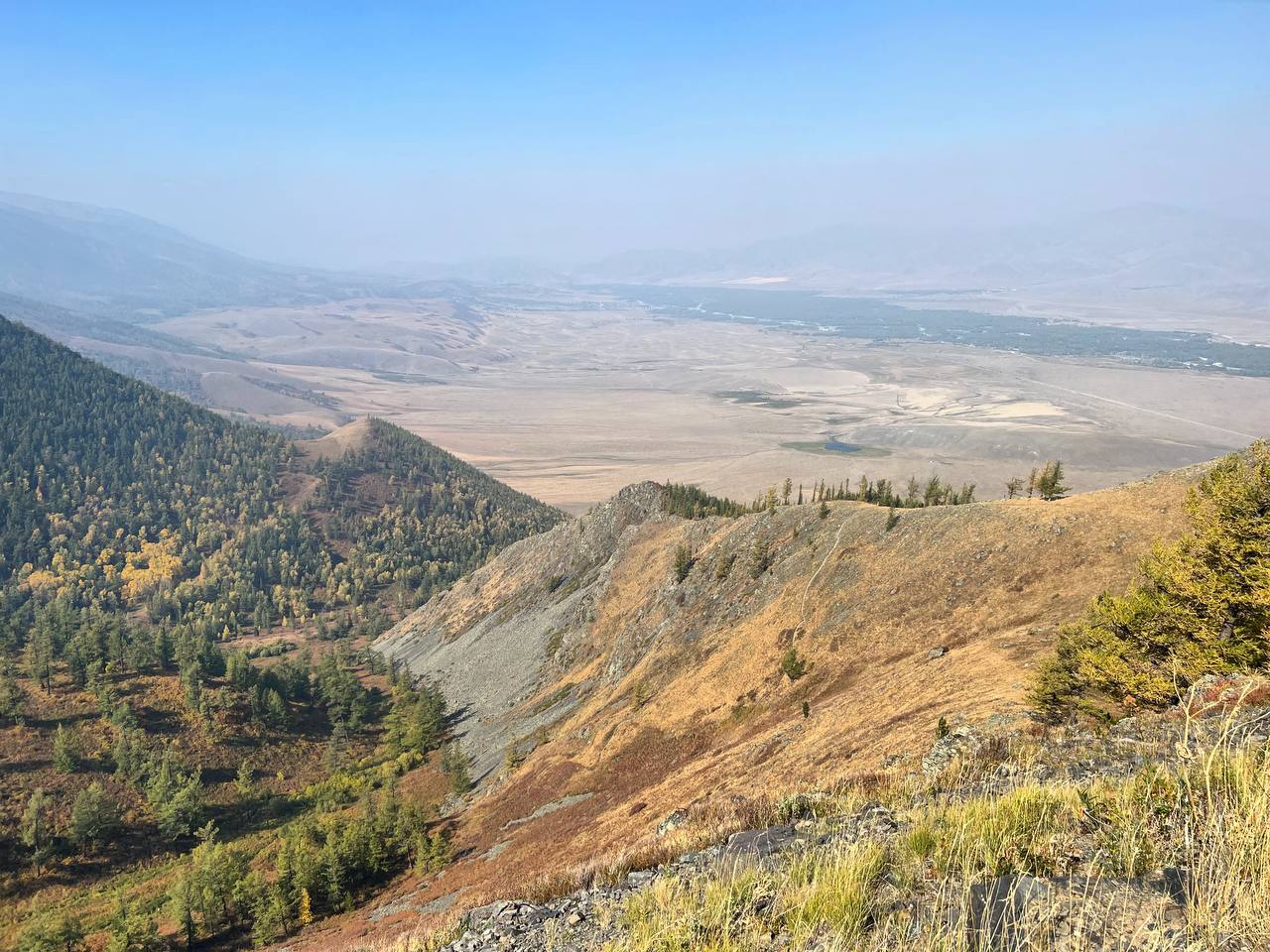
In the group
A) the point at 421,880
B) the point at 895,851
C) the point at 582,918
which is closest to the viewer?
the point at 895,851

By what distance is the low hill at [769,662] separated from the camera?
28.3m

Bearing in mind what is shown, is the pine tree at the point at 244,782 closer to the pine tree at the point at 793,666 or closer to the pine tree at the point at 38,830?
the pine tree at the point at 38,830

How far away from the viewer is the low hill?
92.7 ft

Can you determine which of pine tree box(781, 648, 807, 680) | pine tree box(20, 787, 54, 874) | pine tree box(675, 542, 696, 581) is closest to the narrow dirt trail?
pine tree box(781, 648, 807, 680)

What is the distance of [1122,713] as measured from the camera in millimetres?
16953

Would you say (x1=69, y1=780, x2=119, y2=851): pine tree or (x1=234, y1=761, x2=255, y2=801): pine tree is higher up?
(x1=69, y1=780, x2=119, y2=851): pine tree

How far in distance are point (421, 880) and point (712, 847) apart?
39.4 m

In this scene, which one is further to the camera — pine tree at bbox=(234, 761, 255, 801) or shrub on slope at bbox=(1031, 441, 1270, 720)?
pine tree at bbox=(234, 761, 255, 801)

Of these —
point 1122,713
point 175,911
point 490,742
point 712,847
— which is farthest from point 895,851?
point 490,742

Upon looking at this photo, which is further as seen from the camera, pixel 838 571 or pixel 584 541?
pixel 584 541

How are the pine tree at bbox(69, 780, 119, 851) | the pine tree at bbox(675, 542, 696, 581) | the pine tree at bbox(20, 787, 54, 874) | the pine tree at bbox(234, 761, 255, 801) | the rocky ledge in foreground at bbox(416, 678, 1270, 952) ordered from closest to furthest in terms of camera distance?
1. the rocky ledge in foreground at bbox(416, 678, 1270, 952)
2. the pine tree at bbox(20, 787, 54, 874)
3. the pine tree at bbox(69, 780, 119, 851)
4. the pine tree at bbox(675, 542, 696, 581)
5. the pine tree at bbox(234, 761, 255, 801)

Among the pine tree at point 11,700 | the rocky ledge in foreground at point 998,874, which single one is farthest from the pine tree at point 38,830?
the rocky ledge in foreground at point 998,874

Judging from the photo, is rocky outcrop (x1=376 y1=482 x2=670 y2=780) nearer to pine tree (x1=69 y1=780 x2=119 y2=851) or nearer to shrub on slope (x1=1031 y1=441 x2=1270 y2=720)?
pine tree (x1=69 y1=780 x2=119 y2=851)

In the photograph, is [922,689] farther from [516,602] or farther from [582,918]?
[516,602]
